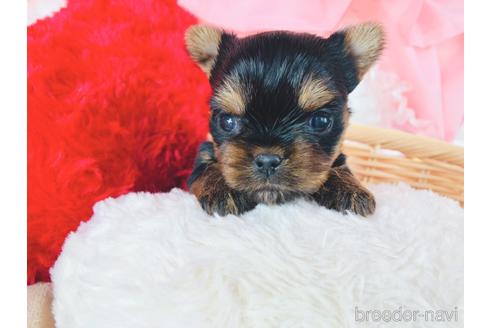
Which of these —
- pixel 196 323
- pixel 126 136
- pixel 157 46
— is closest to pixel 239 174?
pixel 196 323

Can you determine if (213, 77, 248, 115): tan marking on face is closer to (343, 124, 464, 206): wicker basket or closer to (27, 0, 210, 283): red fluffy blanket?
(27, 0, 210, 283): red fluffy blanket

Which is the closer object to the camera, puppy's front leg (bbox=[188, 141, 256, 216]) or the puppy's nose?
the puppy's nose

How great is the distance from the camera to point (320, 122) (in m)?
1.25

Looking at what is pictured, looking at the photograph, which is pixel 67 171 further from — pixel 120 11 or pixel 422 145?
pixel 422 145

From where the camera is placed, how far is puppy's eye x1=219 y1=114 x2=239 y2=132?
4.11 feet

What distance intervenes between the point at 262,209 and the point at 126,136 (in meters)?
0.59

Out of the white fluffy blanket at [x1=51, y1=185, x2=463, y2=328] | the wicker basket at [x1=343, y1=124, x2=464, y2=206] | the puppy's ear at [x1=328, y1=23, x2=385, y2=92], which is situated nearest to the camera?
the white fluffy blanket at [x1=51, y1=185, x2=463, y2=328]

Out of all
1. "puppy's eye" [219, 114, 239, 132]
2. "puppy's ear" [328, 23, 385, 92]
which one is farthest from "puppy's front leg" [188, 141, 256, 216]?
"puppy's ear" [328, 23, 385, 92]

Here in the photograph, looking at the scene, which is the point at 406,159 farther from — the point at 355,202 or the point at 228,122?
the point at 228,122

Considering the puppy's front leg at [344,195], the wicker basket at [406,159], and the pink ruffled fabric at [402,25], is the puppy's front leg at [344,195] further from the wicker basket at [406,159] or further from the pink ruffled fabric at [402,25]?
the wicker basket at [406,159]

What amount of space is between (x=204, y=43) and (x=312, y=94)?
0.46m

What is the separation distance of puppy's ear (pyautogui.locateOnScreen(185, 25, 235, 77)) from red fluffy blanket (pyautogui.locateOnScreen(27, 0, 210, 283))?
9.1 inches

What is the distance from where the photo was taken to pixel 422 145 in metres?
1.95

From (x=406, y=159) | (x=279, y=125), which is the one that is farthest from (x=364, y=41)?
(x=406, y=159)
